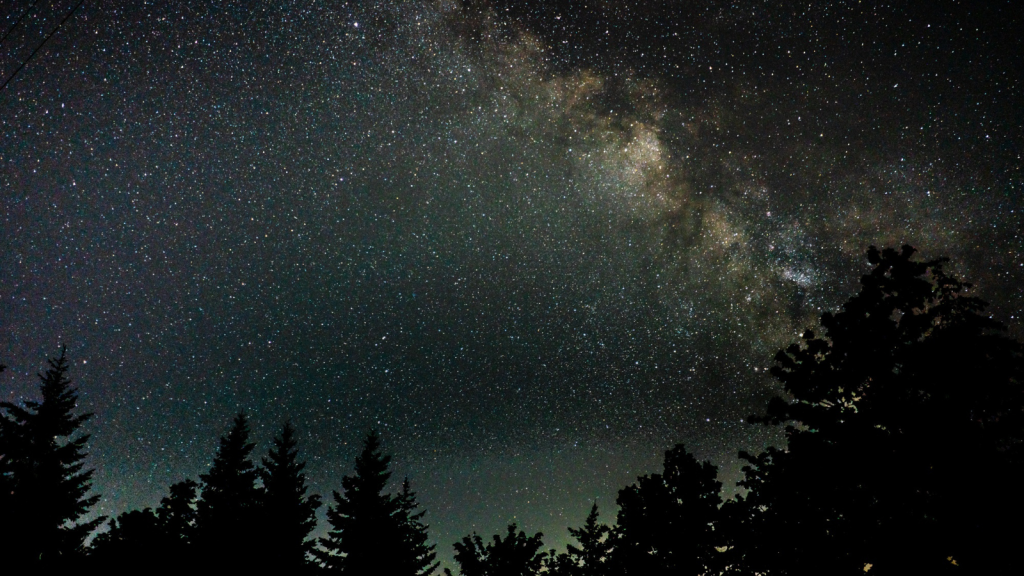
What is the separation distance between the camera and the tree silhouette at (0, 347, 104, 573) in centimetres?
1511

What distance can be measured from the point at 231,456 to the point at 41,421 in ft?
21.1

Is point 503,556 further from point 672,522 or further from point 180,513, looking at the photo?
point 180,513

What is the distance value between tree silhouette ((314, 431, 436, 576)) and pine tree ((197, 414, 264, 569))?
2.82 metres

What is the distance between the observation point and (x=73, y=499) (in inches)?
650

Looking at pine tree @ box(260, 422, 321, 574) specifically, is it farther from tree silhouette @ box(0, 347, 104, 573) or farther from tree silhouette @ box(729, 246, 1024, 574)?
tree silhouette @ box(729, 246, 1024, 574)

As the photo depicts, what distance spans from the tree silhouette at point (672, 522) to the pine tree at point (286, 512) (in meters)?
12.7

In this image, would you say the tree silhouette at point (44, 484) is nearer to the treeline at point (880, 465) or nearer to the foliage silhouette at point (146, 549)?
the foliage silhouette at point (146, 549)

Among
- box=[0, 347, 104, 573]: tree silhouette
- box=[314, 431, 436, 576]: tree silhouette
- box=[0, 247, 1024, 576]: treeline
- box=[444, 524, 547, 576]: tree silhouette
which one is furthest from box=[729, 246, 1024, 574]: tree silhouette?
box=[0, 347, 104, 573]: tree silhouette

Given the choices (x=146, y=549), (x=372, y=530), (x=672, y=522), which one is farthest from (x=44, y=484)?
(x=672, y=522)

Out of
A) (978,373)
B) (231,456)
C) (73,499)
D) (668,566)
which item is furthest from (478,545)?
(73,499)

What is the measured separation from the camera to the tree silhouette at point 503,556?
11.8 metres

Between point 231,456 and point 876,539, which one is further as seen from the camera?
point 231,456

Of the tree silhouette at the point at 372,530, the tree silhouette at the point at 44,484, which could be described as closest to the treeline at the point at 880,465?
the tree silhouette at the point at 372,530

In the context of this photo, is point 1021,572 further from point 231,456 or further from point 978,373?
point 231,456
